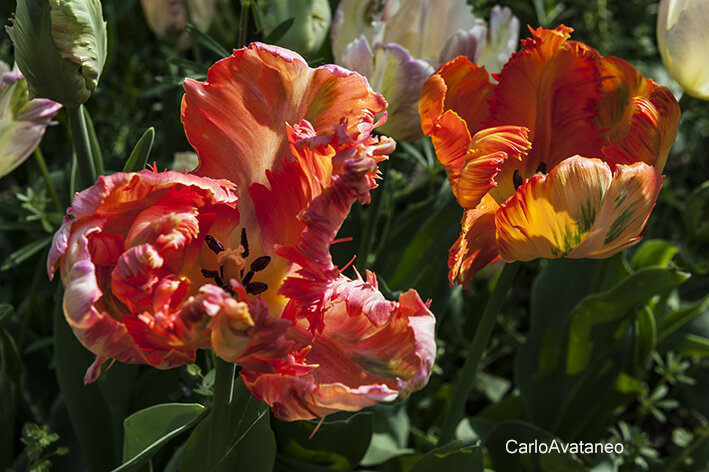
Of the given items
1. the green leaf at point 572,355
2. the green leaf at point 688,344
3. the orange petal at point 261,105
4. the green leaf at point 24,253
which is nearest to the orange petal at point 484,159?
the orange petal at point 261,105

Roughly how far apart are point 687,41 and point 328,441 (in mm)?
633

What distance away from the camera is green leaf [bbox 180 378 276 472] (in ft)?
2.33

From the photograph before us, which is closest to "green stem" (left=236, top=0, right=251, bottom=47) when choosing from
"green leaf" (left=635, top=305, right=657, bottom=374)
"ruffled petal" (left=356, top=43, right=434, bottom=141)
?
"ruffled petal" (left=356, top=43, right=434, bottom=141)

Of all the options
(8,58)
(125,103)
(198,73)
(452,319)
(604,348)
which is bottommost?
(452,319)

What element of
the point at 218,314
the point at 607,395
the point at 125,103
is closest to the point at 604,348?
the point at 607,395

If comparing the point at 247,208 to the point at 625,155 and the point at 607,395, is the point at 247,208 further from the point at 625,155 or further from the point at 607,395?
the point at 607,395

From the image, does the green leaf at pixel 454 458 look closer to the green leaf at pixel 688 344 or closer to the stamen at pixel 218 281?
the stamen at pixel 218 281

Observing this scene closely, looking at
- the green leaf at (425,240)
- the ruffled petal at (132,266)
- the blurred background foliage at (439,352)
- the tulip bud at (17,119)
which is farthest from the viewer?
the green leaf at (425,240)

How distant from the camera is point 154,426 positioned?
0.67 m

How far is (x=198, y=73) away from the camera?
3.20 feet

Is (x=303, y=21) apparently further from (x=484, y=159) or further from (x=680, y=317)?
(x=680, y=317)

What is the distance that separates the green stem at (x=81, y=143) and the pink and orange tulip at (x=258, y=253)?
14 cm

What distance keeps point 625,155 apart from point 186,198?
39cm

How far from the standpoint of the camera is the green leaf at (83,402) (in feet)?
2.84
